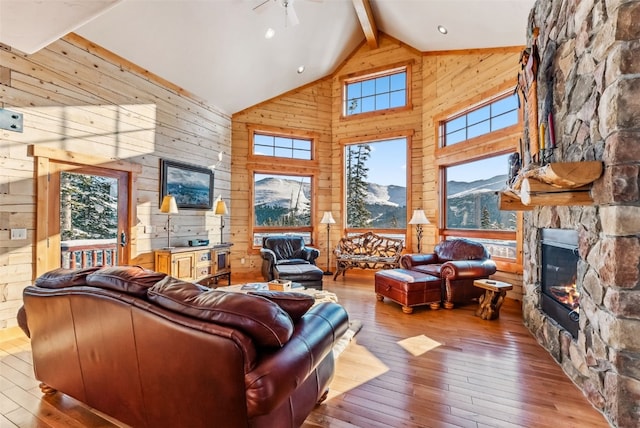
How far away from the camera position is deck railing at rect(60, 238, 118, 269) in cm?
360

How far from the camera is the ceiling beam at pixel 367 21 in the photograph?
16.7 ft

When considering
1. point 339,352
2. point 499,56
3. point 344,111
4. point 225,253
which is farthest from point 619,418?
point 344,111

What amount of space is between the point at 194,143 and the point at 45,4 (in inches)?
134

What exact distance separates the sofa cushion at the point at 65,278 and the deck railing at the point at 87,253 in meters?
2.09

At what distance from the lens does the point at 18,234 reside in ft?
10.4

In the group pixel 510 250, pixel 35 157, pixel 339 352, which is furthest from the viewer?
pixel 510 250

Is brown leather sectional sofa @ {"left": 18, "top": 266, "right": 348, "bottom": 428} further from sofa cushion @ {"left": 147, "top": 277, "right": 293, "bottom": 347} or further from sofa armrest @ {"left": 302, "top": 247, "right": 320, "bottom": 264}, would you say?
sofa armrest @ {"left": 302, "top": 247, "right": 320, "bottom": 264}

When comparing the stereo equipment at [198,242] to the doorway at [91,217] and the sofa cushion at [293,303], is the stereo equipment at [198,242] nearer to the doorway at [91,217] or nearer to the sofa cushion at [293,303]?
the doorway at [91,217]

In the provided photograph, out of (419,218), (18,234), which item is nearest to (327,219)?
(419,218)

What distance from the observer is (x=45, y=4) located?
2.00 m

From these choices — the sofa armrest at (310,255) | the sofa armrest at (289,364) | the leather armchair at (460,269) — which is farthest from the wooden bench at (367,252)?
the sofa armrest at (289,364)

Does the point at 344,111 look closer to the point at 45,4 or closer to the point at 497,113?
the point at 497,113

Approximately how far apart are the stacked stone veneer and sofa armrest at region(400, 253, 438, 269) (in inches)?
87.8

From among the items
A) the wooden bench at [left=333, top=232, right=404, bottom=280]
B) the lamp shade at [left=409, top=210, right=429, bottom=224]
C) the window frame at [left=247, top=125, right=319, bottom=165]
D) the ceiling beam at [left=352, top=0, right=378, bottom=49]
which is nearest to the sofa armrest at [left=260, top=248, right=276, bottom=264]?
the wooden bench at [left=333, top=232, right=404, bottom=280]
